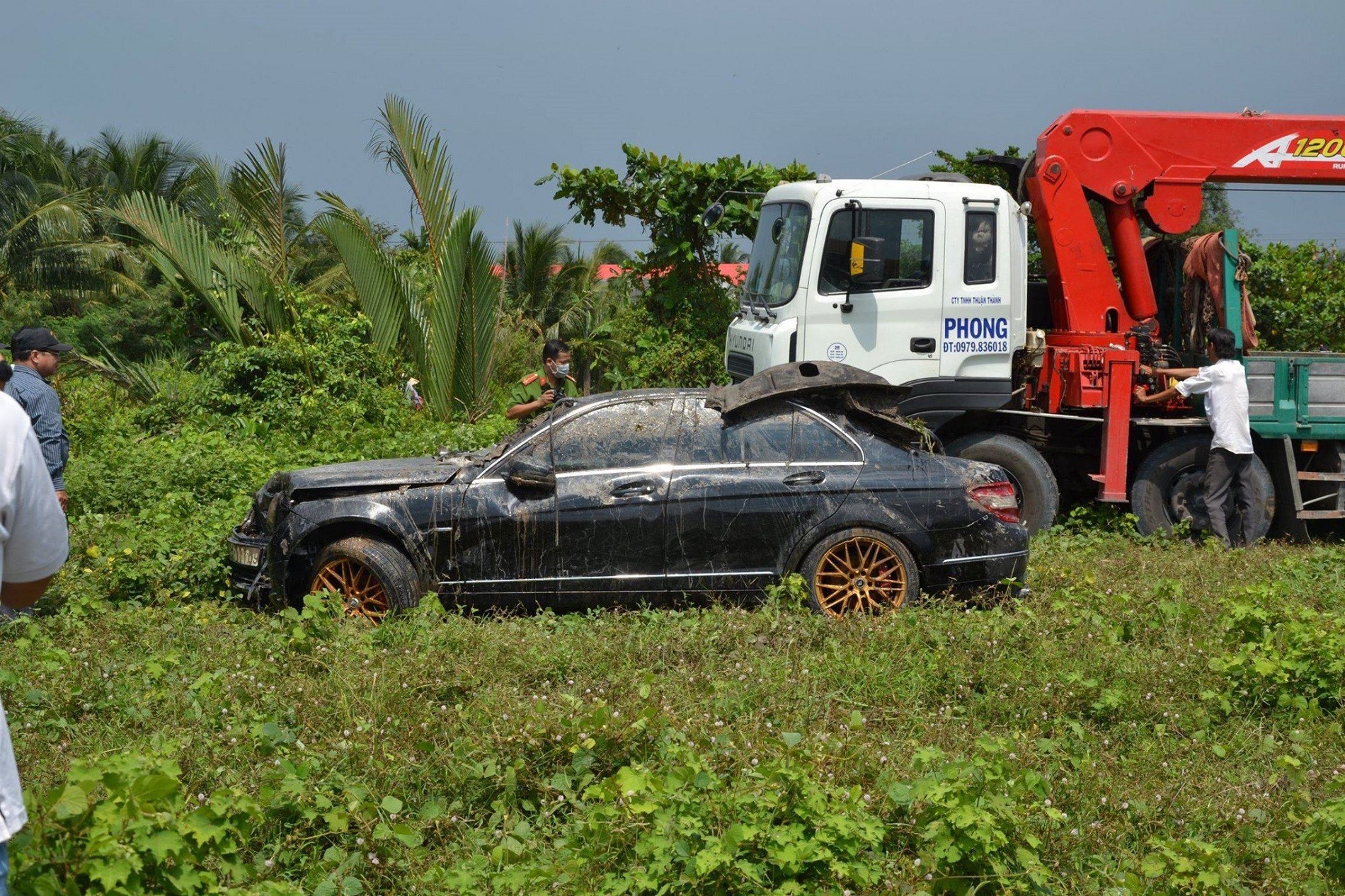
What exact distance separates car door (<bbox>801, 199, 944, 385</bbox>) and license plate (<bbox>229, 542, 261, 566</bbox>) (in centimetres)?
435

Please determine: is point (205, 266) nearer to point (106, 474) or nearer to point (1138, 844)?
point (106, 474)

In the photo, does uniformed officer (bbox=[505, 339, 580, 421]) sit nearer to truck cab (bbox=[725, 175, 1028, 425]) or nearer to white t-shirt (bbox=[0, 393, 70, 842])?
truck cab (bbox=[725, 175, 1028, 425])

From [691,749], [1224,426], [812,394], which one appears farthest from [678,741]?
[1224,426]

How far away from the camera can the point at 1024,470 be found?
10031mm

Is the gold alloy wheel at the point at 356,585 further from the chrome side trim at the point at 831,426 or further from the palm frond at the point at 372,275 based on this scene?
the palm frond at the point at 372,275

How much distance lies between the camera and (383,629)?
6164mm

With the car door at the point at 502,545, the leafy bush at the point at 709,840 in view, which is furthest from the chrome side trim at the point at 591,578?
the leafy bush at the point at 709,840

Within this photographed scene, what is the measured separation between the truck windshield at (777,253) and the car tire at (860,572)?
285cm

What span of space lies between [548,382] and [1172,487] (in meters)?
5.37

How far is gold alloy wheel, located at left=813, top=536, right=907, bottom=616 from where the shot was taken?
24.2ft

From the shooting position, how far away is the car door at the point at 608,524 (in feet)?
23.8

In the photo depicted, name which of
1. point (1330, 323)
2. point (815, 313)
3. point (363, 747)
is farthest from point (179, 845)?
point (1330, 323)

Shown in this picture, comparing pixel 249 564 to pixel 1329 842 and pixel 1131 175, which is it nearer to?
pixel 1329 842

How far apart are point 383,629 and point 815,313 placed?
4681mm
